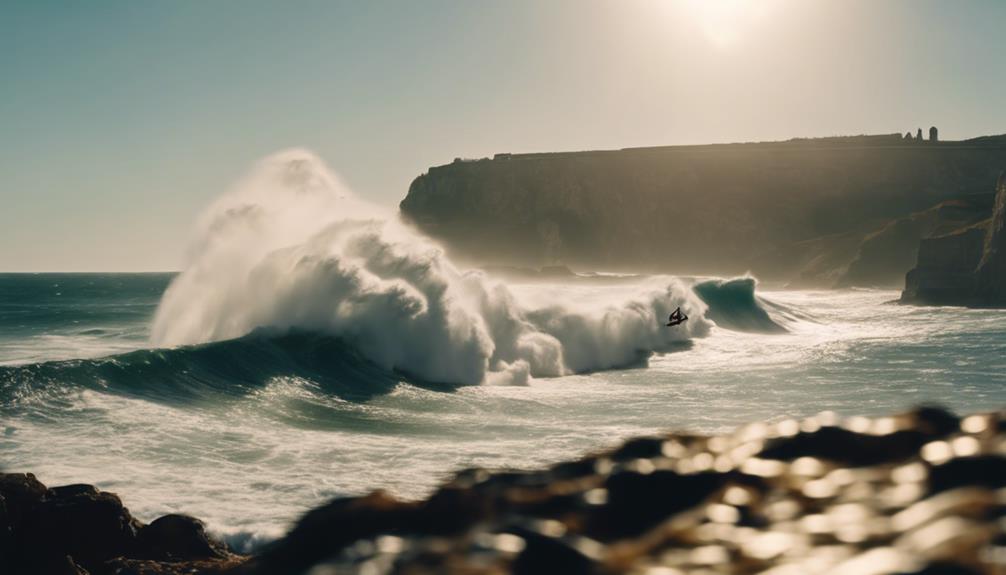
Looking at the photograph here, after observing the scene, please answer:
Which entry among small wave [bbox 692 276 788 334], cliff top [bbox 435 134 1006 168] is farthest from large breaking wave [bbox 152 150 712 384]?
cliff top [bbox 435 134 1006 168]

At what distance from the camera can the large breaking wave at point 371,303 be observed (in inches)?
1008

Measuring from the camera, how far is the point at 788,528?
1.51 m

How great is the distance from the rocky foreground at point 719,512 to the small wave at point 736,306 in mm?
41290

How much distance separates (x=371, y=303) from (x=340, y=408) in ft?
24.5

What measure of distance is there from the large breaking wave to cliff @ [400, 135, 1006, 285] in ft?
228

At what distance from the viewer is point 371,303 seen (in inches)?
1048

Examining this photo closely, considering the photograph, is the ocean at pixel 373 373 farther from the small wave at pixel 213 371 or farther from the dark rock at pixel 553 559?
the dark rock at pixel 553 559

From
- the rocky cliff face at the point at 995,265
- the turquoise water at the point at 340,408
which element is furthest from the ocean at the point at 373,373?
the rocky cliff face at the point at 995,265

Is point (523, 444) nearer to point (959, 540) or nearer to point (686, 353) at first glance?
point (959, 540)

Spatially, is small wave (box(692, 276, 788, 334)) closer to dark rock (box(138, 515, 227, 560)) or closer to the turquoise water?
the turquoise water

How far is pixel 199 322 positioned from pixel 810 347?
72.0 feet

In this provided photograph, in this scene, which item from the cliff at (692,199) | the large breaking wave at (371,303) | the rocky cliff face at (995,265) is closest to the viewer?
the large breaking wave at (371,303)

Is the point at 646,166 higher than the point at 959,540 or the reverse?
higher

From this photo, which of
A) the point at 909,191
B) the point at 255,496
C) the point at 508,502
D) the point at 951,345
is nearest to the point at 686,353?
the point at 951,345
